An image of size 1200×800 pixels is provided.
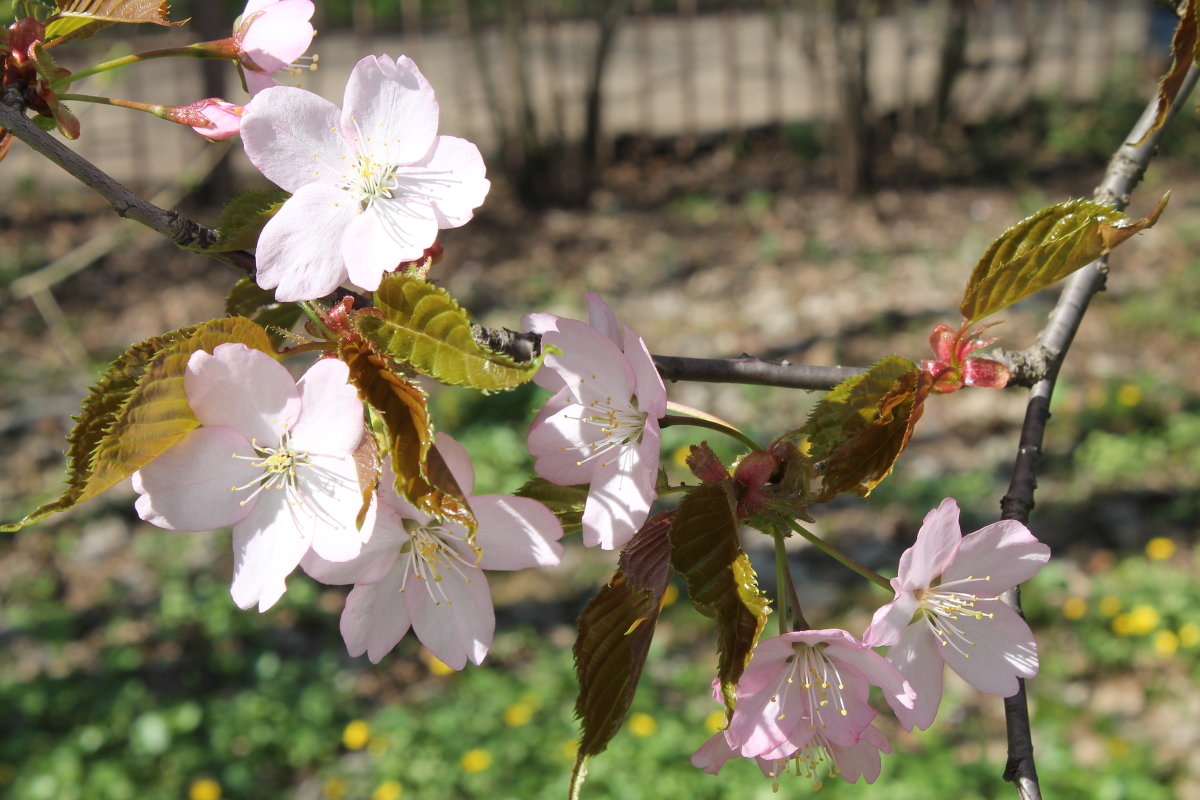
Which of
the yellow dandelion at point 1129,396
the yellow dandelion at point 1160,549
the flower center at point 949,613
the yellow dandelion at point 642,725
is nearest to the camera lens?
the flower center at point 949,613

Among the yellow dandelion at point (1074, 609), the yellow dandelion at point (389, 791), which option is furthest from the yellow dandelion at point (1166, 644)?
the yellow dandelion at point (389, 791)

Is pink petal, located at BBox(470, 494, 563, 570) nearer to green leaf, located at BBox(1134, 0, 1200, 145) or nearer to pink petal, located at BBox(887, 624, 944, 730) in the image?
pink petal, located at BBox(887, 624, 944, 730)

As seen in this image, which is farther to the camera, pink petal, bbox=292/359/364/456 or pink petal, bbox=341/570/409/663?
pink petal, bbox=341/570/409/663

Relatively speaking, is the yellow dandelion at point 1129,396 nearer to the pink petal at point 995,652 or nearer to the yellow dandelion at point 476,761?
the yellow dandelion at point 476,761

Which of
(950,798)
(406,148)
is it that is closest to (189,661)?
(950,798)

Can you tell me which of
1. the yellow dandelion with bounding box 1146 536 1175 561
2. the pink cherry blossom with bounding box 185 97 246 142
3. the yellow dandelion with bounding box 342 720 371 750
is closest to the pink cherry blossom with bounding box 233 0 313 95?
the pink cherry blossom with bounding box 185 97 246 142

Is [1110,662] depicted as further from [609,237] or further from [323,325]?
[609,237]
